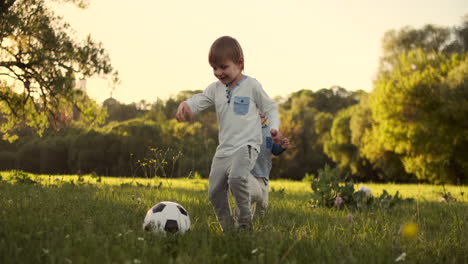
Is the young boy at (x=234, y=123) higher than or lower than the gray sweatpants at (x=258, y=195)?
higher

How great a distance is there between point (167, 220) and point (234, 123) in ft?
3.33

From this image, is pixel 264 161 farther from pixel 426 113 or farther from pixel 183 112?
pixel 426 113

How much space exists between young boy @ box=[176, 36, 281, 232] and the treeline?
1381cm

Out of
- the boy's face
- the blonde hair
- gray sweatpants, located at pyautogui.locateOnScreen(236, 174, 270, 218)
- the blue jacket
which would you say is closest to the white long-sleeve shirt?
the boy's face

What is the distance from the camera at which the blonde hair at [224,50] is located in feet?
11.8

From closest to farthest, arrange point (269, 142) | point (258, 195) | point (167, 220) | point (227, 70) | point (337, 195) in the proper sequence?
point (167, 220) → point (227, 70) → point (258, 195) → point (269, 142) → point (337, 195)

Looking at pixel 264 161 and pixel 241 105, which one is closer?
pixel 241 105

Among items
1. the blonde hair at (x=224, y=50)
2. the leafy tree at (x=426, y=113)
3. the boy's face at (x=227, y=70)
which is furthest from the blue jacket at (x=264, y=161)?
the leafy tree at (x=426, y=113)

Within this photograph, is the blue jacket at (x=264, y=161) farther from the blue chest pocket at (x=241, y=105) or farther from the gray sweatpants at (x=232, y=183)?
the blue chest pocket at (x=241, y=105)

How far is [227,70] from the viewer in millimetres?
3680

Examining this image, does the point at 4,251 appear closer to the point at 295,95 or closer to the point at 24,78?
the point at 24,78

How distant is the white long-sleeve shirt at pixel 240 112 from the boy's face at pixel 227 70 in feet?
0.36

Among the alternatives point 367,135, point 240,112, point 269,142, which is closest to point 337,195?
point 269,142

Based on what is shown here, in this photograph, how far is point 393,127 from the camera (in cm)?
2962
